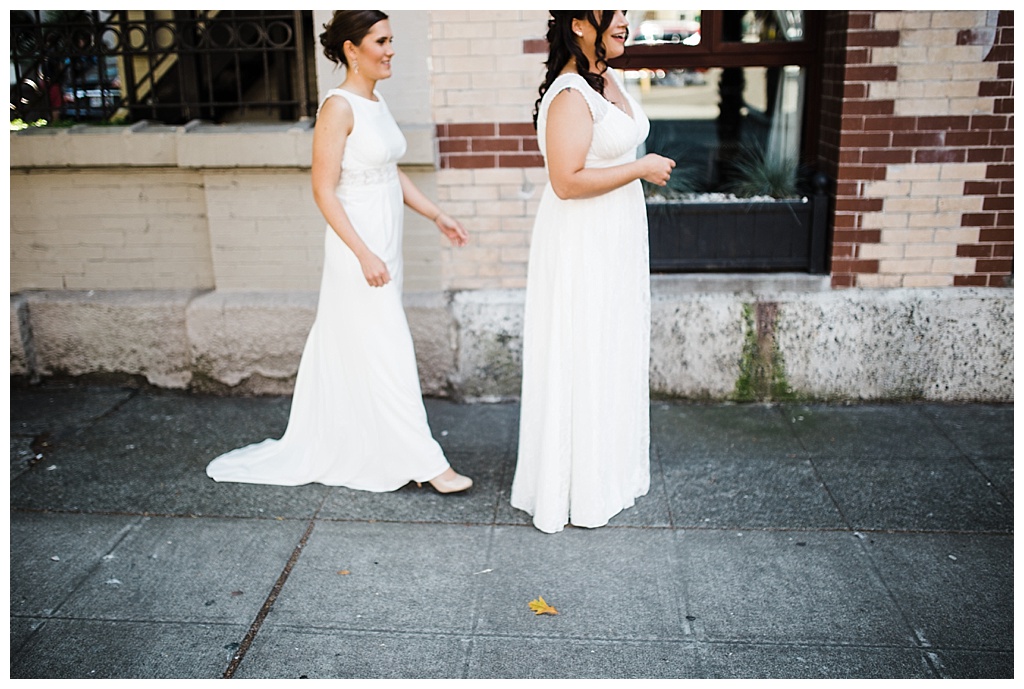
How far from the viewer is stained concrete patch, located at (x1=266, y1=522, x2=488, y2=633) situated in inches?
130

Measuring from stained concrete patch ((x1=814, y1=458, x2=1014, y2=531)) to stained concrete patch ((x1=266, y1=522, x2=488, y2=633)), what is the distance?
164cm

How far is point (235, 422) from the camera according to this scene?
515 cm

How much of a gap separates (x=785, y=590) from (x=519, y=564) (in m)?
0.99

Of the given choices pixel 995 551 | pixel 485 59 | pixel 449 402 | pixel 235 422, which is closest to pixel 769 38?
pixel 485 59

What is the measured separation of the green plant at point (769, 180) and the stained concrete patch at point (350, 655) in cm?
326

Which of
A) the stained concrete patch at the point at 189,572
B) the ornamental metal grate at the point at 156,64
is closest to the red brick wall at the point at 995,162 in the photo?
the ornamental metal grate at the point at 156,64

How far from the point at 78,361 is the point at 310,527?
2.45m

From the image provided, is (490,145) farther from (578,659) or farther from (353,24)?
(578,659)

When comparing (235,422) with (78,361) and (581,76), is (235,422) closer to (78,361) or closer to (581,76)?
(78,361)

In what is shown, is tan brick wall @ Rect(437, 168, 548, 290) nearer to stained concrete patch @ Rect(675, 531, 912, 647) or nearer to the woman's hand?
the woman's hand

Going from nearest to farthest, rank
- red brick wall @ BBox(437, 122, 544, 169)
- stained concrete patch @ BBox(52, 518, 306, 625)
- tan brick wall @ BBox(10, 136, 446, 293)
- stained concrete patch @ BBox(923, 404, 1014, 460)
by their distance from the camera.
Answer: stained concrete patch @ BBox(52, 518, 306, 625) → stained concrete patch @ BBox(923, 404, 1014, 460) → red brick wall @ BBox(437, 122, 544, 169) → tan brick wall @ BBox(10, 136, 446, 293)

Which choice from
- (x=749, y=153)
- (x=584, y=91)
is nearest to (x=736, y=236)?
(x=749, y=153)

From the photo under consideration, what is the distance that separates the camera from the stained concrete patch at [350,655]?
3.03m

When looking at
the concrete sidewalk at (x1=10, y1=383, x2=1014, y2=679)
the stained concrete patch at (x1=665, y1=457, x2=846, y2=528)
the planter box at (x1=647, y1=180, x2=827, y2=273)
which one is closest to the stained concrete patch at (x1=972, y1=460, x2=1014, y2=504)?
the concrete sidewalk at (x1=10, y1=383, x2=1014, y2=679)
